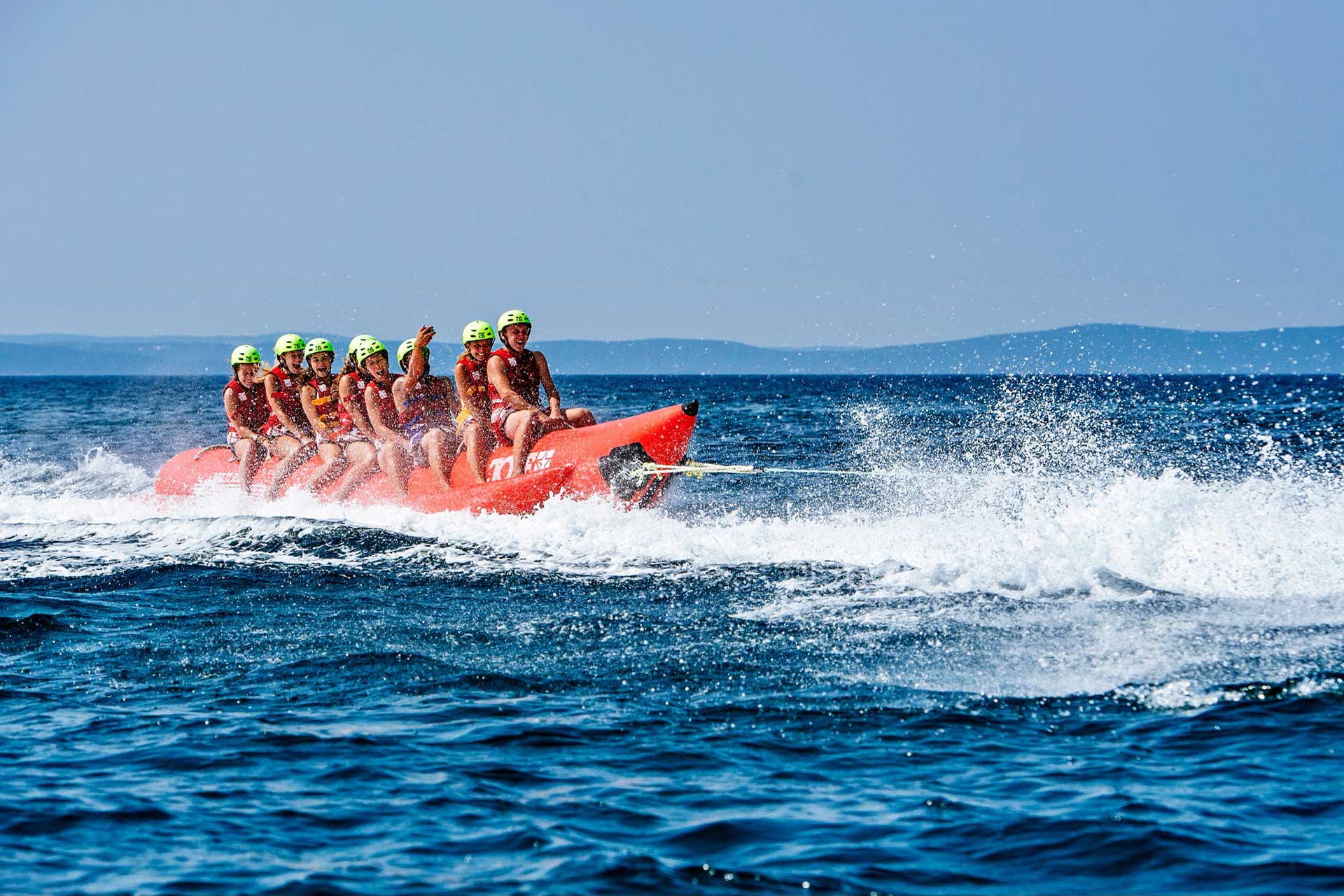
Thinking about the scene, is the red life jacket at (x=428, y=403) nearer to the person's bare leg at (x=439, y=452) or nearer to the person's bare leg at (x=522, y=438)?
the person's bare leg at (x=439, y=452)

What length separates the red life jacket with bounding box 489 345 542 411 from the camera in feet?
32.7

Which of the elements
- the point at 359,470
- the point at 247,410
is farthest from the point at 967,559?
the point at 247,410

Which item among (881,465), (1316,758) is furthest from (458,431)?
(881,465)

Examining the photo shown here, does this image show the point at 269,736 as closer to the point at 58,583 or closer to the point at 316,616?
the point at 316,616

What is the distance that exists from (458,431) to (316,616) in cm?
347

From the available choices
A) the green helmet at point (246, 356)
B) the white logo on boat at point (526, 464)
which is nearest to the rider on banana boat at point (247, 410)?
the green helmet at point (246, 356)

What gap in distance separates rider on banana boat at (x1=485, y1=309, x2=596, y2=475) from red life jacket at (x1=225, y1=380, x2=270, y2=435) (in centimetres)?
283

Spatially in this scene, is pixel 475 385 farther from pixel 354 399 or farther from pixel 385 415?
pixel 354 399

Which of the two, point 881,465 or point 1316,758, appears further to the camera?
point 881,465

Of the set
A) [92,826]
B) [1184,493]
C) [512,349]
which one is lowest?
[92,826]

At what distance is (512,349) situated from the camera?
1003 cm

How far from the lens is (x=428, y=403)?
1059 centimetres

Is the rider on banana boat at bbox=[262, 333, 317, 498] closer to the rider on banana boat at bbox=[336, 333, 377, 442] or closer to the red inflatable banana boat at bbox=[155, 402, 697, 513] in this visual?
the rider on banana boat at bbox=[336, 333, 377, 442]

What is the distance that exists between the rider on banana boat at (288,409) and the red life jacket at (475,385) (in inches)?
75.7
